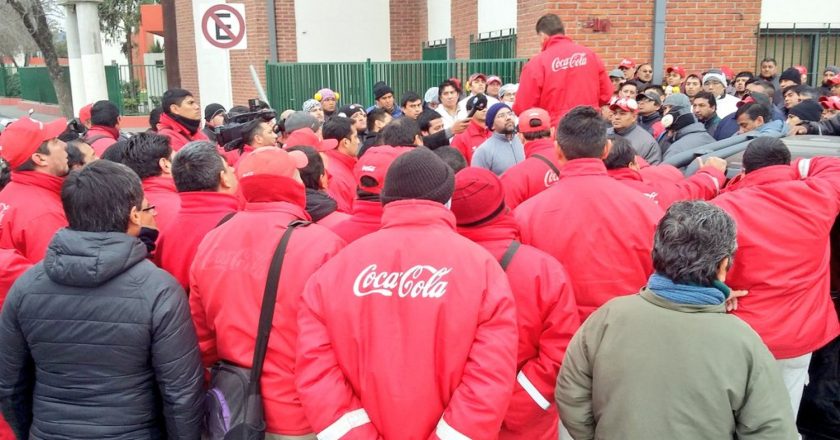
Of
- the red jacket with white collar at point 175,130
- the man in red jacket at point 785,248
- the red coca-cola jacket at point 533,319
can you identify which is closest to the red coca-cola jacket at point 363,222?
the red coca-cola jacket at point 533,319

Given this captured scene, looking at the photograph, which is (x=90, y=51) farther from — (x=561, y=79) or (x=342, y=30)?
(x=561, y=79)

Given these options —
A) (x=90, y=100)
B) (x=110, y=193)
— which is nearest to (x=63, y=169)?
(x=110, y=193)

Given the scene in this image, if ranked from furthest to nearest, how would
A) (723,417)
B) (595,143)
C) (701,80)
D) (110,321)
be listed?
(701,80) < (595,143) < (110,321) < (723,417)

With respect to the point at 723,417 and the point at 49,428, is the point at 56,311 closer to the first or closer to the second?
the point at 49,428

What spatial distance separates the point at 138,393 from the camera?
2801 millimetres

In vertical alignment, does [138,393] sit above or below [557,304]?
below

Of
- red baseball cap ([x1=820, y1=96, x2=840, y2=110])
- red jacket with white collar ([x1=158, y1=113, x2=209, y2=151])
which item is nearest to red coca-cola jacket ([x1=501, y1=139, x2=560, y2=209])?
red jacket with white collar ([x1=158, y1=113, x2=209, y2=151])

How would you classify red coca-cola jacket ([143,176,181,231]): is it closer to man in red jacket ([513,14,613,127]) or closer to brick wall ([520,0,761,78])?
man in red jacket ([513,14,613,127])

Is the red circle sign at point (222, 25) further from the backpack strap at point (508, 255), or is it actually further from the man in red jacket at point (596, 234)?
the backpack strap at point (508, 255)

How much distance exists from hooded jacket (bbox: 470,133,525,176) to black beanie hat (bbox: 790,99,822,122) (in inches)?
119

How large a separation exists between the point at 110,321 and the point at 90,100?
1457 centimetres

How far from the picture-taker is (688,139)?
253 inches

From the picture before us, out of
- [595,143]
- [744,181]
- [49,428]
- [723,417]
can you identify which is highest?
[595,143]

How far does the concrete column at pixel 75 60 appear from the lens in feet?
53.1
